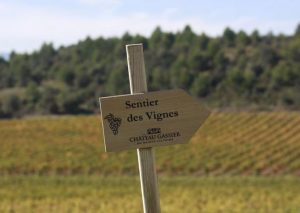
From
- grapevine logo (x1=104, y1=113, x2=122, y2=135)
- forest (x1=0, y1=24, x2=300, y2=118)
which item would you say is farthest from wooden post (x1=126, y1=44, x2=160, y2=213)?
forest (x1=0, y1=24, x2=300, y2=118)

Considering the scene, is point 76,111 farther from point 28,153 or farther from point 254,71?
point 28,153

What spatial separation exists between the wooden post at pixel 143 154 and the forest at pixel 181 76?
53.3 meters

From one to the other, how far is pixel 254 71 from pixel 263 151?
3754cm

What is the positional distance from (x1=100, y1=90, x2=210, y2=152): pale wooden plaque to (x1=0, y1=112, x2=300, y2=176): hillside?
22854 mm

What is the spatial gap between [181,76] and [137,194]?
177 ft

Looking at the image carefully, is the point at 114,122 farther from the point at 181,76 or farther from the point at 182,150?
the point at 181,76

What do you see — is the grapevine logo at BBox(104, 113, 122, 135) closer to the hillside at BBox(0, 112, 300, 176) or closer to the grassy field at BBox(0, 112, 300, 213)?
the grassy field at BBox(0, 112, 300, 213)

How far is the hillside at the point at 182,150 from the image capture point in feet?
93.1

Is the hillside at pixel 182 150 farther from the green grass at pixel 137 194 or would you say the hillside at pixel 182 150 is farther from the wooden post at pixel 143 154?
the wooden post at pixel 143 154

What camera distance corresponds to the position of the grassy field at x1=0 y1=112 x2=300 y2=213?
52.8 ft

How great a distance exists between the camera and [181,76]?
7269 centimetres

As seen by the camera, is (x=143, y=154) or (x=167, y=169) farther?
(x=167, y=169)

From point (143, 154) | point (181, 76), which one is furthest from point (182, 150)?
point (181, 76)

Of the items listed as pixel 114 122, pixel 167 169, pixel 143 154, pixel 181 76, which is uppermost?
pixel 181 76
